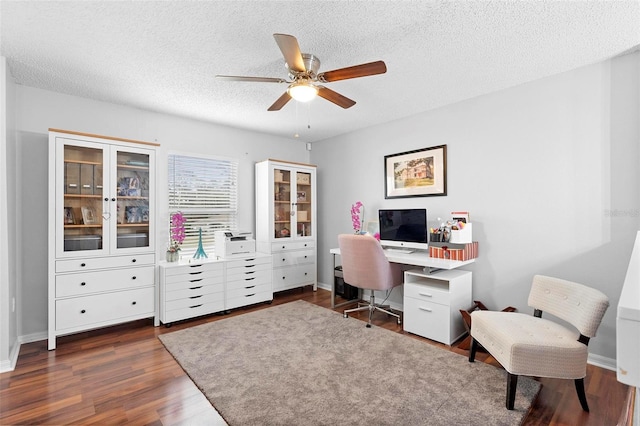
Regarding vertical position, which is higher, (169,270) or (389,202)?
(389,202)

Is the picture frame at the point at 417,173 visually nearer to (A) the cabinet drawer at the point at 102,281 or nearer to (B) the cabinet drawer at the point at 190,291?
(B) the cabinet drawer at the point at 190,291

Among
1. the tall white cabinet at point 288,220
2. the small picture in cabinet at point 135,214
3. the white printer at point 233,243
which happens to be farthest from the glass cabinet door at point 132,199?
the tall white cabinet at point 288,220

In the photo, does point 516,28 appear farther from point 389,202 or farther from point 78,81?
point 78,81

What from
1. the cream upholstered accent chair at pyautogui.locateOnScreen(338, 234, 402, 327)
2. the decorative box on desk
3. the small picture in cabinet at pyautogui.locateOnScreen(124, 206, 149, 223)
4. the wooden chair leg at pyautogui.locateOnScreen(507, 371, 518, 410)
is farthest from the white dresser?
the wooden chair leg at pyautogui.locateOnScreen(507, 371, 518, 410)

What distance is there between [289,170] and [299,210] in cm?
62

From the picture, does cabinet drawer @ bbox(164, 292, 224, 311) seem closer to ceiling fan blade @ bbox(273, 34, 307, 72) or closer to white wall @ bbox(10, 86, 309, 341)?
white wall @ bbox(10, 86, 309, 341)

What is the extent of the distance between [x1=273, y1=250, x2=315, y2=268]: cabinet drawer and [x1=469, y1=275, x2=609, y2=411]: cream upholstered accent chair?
2735 mm

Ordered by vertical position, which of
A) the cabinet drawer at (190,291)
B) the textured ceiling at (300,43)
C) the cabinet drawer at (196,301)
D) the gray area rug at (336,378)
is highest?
the textured ceiling at (300,43)

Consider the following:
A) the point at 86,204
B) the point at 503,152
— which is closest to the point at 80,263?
the point at 86,204

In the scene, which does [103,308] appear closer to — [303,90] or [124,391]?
[124,391]

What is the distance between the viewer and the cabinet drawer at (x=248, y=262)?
376 cm

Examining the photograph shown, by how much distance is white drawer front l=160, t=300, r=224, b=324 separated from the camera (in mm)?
3285

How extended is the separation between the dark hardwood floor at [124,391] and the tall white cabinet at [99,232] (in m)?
0.36

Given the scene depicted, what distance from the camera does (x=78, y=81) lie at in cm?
282
